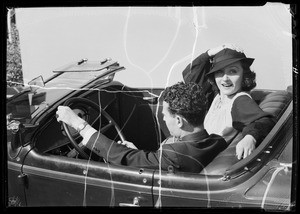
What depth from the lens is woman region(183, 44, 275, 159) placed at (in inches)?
108

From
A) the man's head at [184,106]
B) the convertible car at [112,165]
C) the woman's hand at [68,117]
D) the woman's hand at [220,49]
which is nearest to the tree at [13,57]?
the convertible car at [112,165]

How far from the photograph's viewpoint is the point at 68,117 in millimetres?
2883

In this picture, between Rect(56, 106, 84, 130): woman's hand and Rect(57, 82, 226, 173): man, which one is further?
Rect(56, 106, 84, 130): woman's hand

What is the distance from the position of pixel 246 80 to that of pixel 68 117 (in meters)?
1.33

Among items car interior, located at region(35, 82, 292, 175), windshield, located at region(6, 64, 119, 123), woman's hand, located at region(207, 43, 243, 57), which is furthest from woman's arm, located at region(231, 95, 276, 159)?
windshield, located at region(6, 64, 119, 123)

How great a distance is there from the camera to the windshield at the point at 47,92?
2926 millimetres

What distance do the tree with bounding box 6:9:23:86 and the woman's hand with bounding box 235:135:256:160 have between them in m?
1.69

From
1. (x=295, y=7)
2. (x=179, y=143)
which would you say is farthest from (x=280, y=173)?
(x=295, y=7)

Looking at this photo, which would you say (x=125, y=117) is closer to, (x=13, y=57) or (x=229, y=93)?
(x=229, y=93)

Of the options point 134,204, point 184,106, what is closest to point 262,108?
point 184,106

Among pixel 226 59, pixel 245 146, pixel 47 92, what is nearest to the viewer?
pixel 245 146

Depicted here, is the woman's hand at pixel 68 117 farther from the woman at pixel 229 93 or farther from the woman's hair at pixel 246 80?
the woman's hair at pixel 246 80

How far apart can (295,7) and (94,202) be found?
210 centimetres

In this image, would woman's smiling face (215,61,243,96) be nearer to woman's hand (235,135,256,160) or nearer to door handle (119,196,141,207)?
woman's hand (235,135,256,160)
